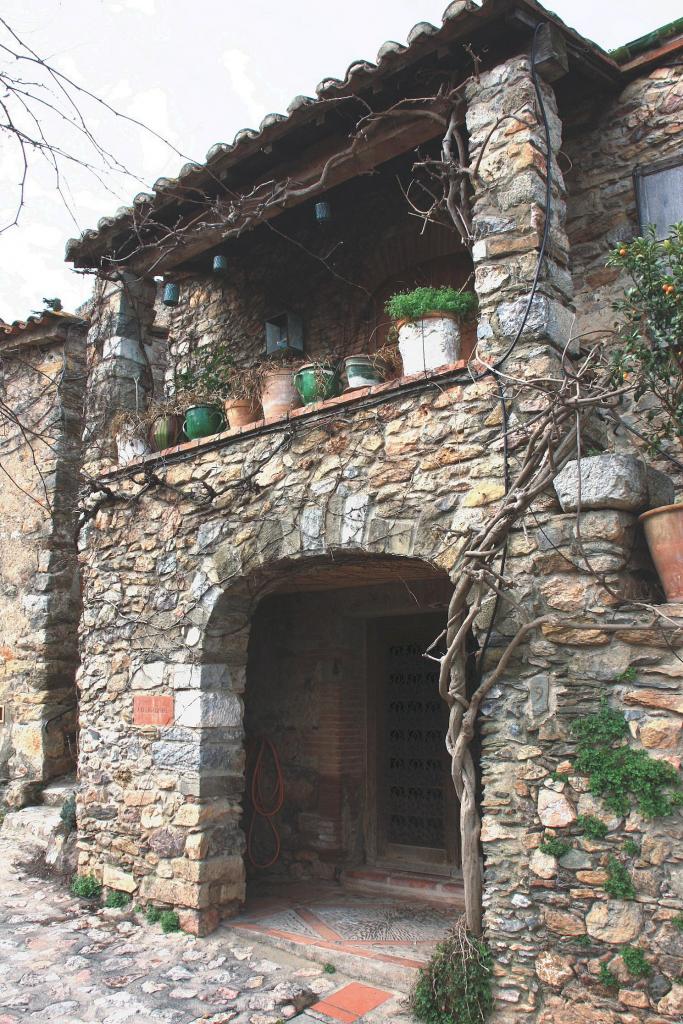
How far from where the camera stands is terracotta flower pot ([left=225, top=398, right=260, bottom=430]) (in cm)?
566

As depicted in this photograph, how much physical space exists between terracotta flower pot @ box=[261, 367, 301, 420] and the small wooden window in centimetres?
244

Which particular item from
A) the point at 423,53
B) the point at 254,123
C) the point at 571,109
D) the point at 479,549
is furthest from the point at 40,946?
the point at 571,109

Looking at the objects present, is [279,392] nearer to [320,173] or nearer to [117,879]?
[320,173]

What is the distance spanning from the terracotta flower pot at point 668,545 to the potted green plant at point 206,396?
3438 mm

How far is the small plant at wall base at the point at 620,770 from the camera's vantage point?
10.9 ft

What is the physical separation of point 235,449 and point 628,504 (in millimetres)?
2767

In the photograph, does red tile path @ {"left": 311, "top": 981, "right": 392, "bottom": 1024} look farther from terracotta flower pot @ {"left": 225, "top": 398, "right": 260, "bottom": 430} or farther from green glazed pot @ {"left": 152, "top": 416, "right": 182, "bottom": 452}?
green glazed pot @ {"left": 152, "top": 416, "right": 182, "bottom": 452}

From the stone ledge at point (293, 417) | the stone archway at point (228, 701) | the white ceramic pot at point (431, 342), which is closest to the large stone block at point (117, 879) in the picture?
the stone archway at point (228, 701)

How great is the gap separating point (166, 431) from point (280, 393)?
4.20 feet

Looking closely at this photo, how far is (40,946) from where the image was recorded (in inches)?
195

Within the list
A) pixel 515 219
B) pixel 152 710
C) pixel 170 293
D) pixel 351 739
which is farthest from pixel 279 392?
pixel 351 739

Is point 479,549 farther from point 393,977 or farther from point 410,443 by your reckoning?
point 393,977

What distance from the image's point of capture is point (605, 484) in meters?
3.61

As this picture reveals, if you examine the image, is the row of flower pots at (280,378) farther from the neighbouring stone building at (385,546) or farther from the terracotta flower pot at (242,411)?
the neighbouring stone building at (385,546)
